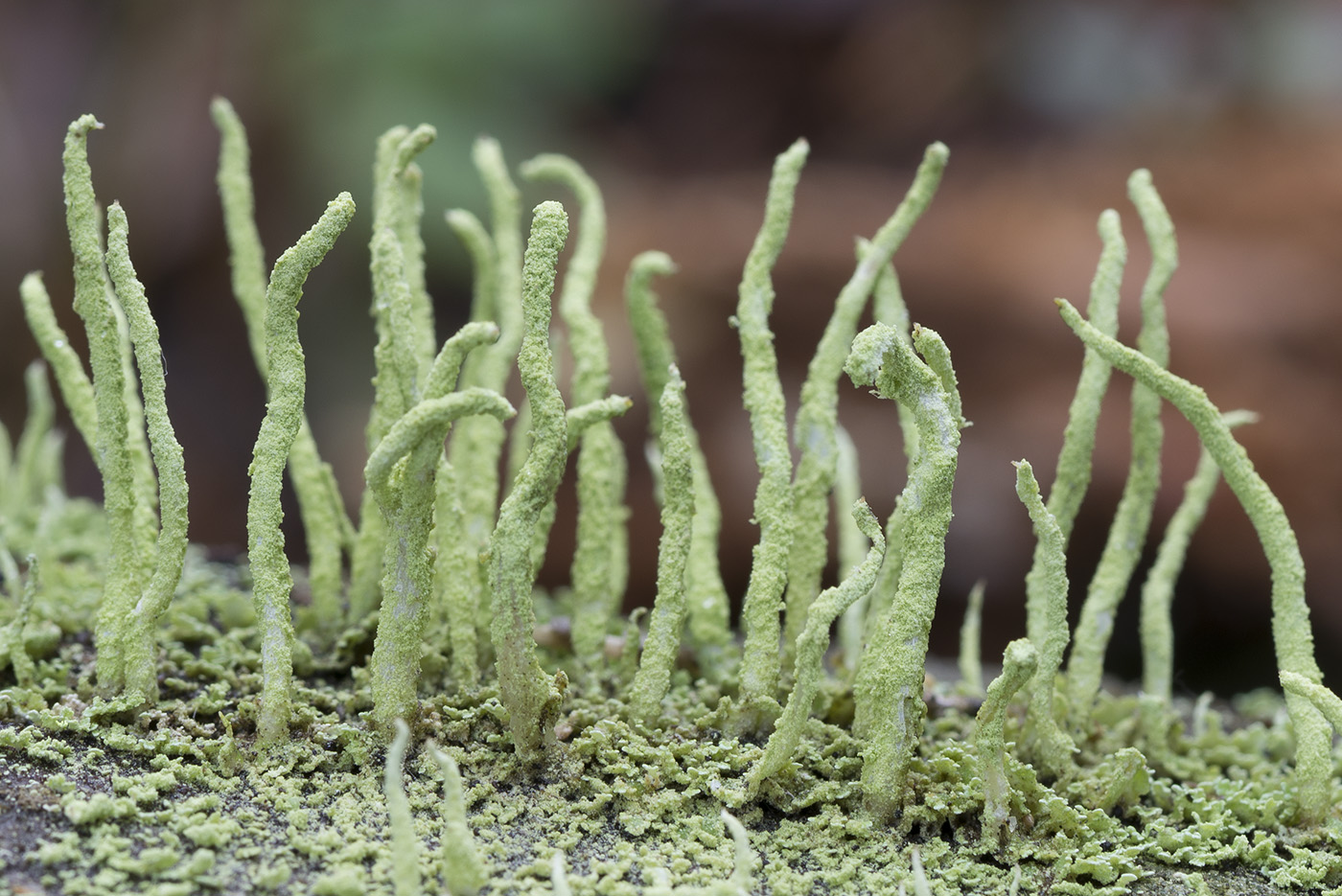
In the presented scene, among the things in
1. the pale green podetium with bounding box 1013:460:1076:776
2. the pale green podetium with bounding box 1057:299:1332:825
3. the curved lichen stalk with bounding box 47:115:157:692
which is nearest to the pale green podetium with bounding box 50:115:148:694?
the curved lichen stalk with bounding box 47:115:157:692

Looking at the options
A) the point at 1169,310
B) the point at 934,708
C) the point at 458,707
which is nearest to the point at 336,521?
the point at 458,707

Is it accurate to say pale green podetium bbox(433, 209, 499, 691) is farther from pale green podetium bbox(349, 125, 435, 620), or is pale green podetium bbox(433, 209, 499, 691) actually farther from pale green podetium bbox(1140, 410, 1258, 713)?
pale green podetium bbox(1140, 410, 1258, 713)

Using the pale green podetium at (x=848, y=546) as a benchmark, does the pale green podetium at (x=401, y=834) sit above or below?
below

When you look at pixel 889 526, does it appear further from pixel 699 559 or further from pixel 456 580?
pixel 456 580

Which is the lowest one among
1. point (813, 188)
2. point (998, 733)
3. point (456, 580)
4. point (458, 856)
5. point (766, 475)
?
point (458, 856)

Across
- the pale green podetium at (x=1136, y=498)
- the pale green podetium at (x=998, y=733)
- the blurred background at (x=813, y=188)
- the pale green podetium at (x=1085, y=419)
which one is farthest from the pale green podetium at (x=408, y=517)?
the blurred background at (x=813, y=188)

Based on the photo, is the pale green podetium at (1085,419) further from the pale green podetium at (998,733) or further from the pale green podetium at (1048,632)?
the pale green podetium at (998,733)

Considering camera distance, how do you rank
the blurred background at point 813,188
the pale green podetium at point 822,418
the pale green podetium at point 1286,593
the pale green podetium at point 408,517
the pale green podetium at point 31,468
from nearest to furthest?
the pale green podetium at point 408,517
the pale green podetium at point 1286,593
the pale green podetium at point 822,418
the pale green podetium at point 31,468
the blurred background at point 813,188

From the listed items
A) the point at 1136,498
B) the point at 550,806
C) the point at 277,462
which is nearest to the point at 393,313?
the point at 277,462
